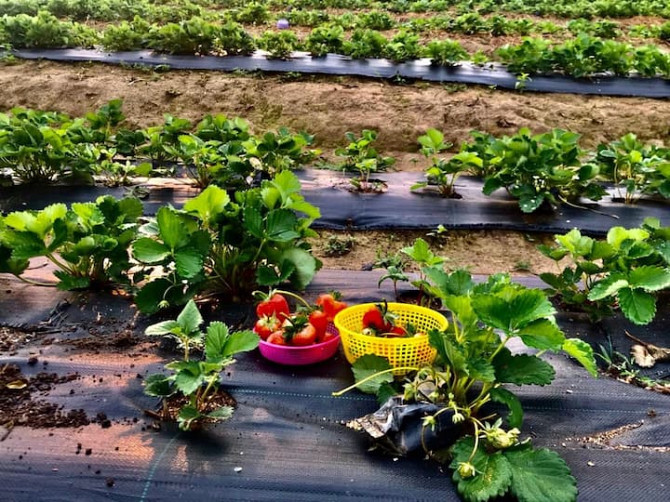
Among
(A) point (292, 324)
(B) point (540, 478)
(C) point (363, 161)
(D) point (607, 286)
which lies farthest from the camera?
(C) point (363, 161)

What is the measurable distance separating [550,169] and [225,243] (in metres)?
2.71

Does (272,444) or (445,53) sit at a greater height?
(445,53)

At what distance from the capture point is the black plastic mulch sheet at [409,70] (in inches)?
313

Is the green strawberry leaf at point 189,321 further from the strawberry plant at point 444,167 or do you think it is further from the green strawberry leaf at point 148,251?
the strawberry plant at point 444,167

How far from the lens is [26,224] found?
108 inches

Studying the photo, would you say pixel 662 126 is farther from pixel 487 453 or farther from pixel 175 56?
pixel 487 453

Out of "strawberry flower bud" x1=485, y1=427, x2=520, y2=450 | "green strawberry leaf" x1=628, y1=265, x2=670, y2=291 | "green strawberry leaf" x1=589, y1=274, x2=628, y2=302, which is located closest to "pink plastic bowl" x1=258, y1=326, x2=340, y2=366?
"strawberry flower bud" x1=485, y1=427, x2=520, y2=450

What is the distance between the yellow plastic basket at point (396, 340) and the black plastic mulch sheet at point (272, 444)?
0.14 metres

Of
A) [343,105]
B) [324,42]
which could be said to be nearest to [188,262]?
[343,105]

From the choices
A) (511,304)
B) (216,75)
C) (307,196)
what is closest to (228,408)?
(511,304)

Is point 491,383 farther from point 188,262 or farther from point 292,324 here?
point 188,262

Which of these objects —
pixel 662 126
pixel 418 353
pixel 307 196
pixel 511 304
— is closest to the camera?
pixel 511 304

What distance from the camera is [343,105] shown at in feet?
24.9

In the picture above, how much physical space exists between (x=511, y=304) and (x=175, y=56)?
758 centimetres
